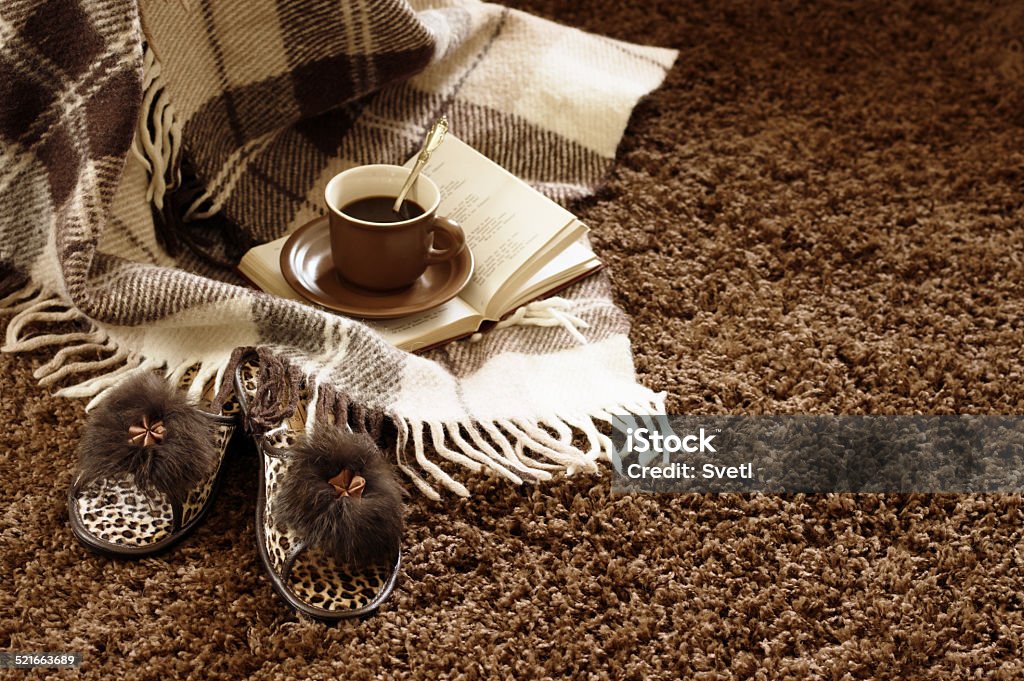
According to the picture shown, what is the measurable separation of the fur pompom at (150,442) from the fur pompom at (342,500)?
75mm

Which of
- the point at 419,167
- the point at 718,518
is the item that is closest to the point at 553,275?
the point at 419,167

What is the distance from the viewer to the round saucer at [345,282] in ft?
3.13

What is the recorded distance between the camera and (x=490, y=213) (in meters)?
1.06

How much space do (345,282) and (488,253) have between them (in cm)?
15

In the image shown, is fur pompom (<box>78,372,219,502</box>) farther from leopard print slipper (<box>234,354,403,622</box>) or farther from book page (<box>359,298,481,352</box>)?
book page (<box>359,298,481,352</box>)

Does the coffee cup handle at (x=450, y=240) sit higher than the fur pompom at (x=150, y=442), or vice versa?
the coffee cup handle at (x=450, y=240)

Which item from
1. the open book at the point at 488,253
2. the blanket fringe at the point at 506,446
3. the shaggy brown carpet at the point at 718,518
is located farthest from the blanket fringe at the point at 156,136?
the blanket fringe at the point at 506,446

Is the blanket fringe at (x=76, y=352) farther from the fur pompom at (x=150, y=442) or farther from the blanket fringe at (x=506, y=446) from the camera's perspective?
the blanket fringe at (x=506, y=446)

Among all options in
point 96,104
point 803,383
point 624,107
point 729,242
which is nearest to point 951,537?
point 803,383

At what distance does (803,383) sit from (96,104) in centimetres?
70

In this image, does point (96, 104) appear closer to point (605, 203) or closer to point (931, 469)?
point (605, 203)

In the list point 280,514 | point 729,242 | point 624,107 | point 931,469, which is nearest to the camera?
point 280,514

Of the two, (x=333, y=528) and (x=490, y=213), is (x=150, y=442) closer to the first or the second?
(x=333, y=528)

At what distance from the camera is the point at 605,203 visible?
3.85 ft
